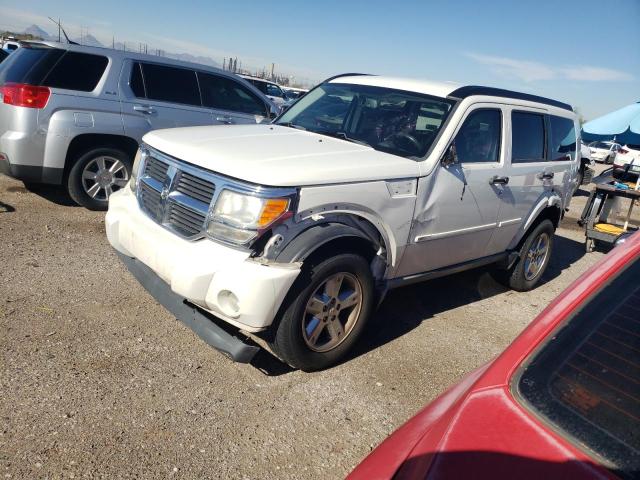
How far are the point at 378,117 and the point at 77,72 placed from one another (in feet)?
12.2

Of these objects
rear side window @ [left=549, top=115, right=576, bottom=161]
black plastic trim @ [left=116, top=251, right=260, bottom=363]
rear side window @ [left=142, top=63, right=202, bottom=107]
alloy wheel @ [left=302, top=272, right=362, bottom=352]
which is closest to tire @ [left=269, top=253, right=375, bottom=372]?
alloy wheel @ [left=302, top=272, right=362, bottom=352]

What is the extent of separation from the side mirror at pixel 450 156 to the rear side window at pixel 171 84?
4152mm

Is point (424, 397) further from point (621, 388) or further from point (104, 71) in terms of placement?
point (104, 71)

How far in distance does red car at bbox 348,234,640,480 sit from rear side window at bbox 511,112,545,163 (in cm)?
316

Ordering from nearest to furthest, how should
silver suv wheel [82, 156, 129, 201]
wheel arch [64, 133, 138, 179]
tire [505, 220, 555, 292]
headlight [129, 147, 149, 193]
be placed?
headlight [129, 147, 149, 193] → tire [505, 220, 555, 292] → wheel arch [64, 133, 138, 179] → silver suv wheel [82, 156, 129, 201]

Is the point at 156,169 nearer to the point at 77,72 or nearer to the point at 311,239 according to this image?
the point at 311,239

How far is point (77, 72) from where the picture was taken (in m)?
5.87

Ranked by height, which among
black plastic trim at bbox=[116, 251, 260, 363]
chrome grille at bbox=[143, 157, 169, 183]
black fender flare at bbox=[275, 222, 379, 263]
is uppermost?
chrome grille at bbox=[143, 157, 169, 183]

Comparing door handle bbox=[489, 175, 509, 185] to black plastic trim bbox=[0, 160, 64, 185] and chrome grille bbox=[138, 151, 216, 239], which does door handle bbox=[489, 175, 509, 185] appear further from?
black plastic trim bbox=[0, 160, 64, 185]

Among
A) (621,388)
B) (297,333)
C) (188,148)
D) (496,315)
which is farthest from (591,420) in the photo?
(496,315)

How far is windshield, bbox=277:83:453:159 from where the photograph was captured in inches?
154

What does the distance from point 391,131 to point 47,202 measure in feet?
14.7

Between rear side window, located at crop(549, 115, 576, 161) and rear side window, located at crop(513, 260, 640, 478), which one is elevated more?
rear side window, located at crop(549, 115, 576, 161)

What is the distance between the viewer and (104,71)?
19.9 ft
